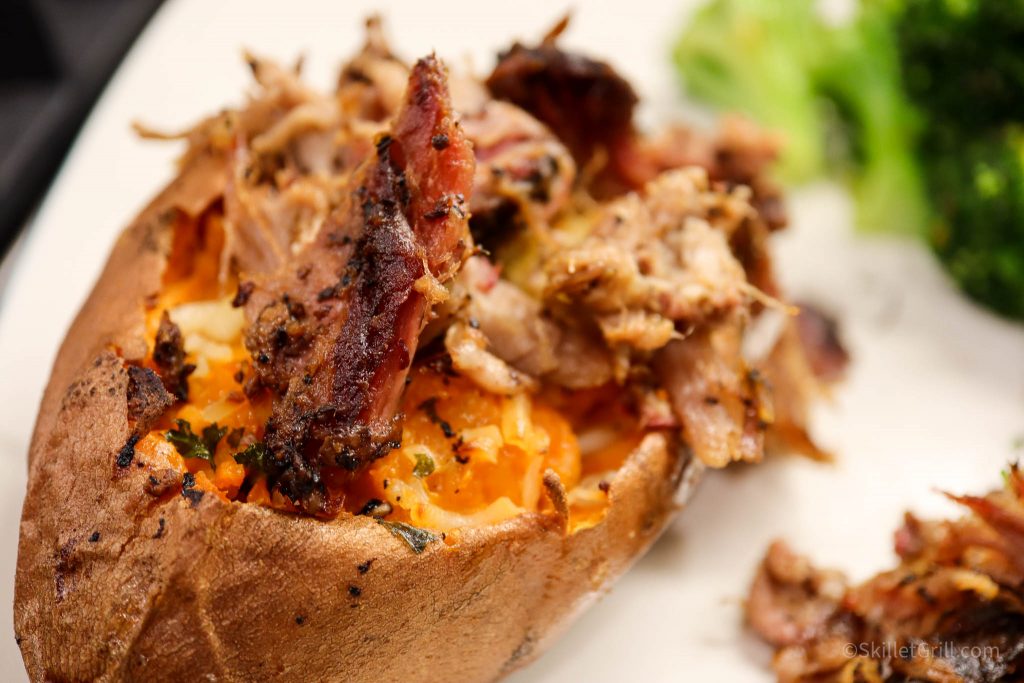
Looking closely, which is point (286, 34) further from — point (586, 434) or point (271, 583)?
point (271, 583)

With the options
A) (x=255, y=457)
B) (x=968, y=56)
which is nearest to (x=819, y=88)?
(x=968, y=56)

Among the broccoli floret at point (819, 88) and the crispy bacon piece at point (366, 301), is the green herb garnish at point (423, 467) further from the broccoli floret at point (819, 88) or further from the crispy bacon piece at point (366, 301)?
the broccoli floret at point (819, 88)

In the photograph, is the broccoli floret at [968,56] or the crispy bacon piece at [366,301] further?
the broccoli floret at [968,56]

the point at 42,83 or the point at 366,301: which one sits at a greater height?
the point at 366,301

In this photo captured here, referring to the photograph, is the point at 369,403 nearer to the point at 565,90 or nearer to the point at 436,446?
the point at 436,446

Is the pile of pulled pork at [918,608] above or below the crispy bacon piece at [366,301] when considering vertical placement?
below

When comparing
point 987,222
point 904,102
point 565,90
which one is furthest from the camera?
point 904,102

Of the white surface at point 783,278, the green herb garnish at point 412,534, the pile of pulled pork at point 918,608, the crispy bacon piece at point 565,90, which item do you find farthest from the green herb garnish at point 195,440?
the pile of pulled pork at point 918,608

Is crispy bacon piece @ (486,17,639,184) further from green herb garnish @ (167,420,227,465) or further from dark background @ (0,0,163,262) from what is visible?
dark background @ (0,0,163,262)
